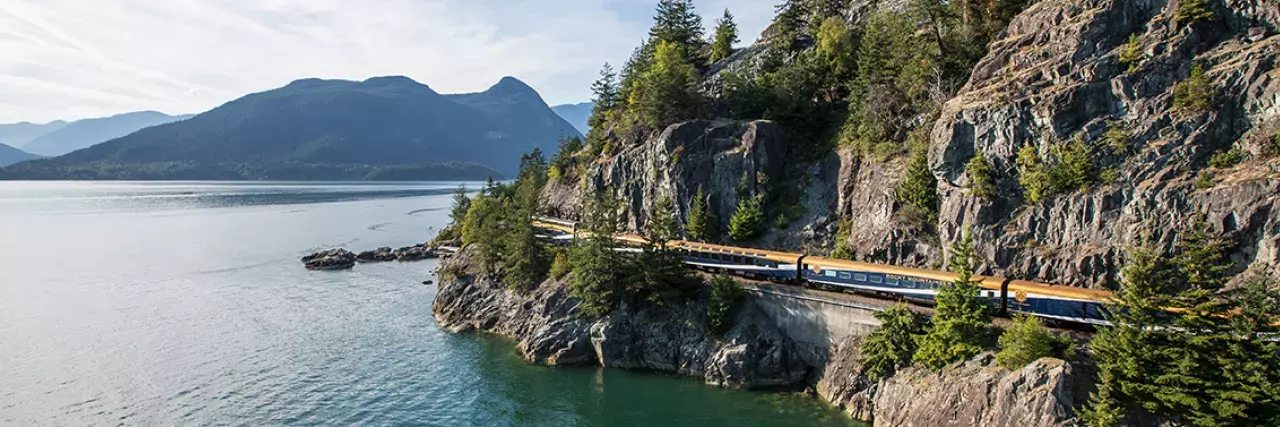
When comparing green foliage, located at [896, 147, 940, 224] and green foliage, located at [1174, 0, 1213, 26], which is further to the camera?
green foliage, located at [896, 147, 940, 224]

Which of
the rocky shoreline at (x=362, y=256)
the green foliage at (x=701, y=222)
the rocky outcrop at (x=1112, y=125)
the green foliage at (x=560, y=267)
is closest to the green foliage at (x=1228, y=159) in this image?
the rocky outcrop at (x=1112, y=125)

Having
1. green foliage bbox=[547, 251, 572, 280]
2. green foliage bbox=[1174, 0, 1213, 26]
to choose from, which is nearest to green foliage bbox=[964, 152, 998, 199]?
green foliage bbox=[1174, 0, 1213, 26]

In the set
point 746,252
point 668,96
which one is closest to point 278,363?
point 746,252

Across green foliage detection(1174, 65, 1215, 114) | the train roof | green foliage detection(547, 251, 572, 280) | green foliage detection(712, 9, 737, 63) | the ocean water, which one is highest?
green foliage detection(712, 9, 737, 63)

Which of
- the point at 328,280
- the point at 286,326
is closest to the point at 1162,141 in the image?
the point at 286,326

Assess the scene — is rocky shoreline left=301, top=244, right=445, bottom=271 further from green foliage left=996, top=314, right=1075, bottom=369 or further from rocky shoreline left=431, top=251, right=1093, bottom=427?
green foliage left=996, top=314, right=1075, bottom=369

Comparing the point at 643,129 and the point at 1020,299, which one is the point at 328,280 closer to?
the point at 643,129

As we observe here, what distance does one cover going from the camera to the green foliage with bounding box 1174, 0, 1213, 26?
38.8 meters

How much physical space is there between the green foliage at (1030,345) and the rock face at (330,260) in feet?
297

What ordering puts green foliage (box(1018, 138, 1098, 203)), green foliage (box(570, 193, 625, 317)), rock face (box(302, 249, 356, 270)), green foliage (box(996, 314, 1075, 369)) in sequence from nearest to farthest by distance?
green foliage (box(996, 314, 1075, 369)) < green foliage (box(1018, 138, 1098, 203)) < green foliage (box(570, 193, 625, 317)) < rock face (box(302, 249, 356, 270))

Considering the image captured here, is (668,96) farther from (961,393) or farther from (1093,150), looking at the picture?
(961,393)

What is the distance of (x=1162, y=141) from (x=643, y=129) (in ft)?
144

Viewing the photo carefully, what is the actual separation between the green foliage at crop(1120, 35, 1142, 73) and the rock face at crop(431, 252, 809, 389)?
28.6 m

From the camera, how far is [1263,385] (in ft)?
88.6
